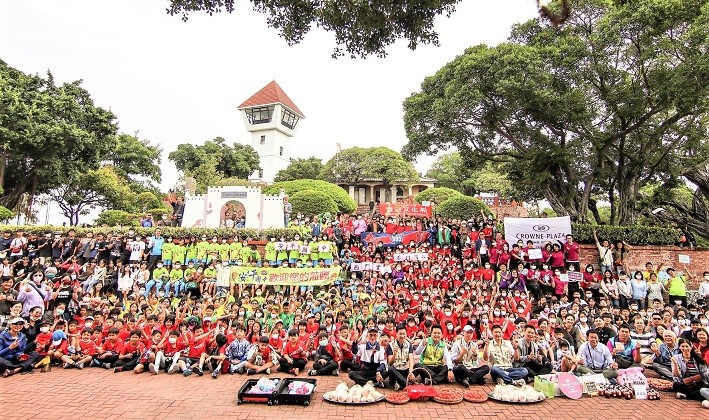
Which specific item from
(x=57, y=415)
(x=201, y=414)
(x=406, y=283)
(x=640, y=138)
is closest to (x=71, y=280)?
(x=57, y=415)

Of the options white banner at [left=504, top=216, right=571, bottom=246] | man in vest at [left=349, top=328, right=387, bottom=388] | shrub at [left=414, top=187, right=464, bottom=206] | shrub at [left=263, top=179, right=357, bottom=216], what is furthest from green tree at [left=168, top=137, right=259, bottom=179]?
man in vest at [left=349, top=328, right=387, bottom=388]

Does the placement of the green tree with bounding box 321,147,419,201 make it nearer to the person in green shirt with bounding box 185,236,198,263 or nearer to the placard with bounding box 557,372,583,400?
the person in green shirt with bounding box 185,236,198,263

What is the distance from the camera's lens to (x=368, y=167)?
41938 millimetres

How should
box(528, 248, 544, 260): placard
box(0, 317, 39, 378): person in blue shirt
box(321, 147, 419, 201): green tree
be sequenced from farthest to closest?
1. box(321, 147, 419, 201): green tree
2. box(528, 248, 544, 260): placard
3. box(0, 317, 39, 378): person in blue shirt

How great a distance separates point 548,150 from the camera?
17688 mm

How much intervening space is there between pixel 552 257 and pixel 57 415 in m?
13.2

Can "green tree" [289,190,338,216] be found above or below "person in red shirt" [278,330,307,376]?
above

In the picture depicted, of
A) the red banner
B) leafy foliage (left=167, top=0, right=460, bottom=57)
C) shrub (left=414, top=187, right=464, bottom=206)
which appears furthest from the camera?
shrub (left=414, top=187, right=464, bottom=206)

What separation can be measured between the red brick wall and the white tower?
42.4m

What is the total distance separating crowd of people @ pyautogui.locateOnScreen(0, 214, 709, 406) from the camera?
7875mm

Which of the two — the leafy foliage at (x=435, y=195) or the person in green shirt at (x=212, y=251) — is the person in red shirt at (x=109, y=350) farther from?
the leafy foliage at (x=435, y=195)

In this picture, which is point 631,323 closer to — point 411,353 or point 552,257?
point 552,257

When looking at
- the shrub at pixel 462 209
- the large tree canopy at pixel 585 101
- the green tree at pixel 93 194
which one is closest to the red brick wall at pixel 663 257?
the large tree canopy at pixel 585 101

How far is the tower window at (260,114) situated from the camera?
5484cm
